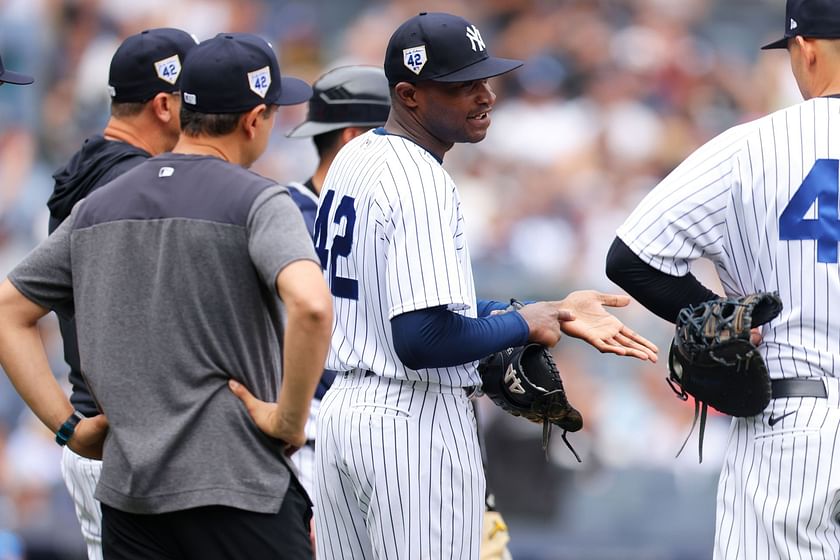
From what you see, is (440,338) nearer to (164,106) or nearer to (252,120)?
(252,120)

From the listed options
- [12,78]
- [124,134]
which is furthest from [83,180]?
[12,78]

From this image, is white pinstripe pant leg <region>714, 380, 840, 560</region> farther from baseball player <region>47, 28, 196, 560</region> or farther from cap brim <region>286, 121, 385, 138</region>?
cap brim <region>286, 121, 385, 138</region>

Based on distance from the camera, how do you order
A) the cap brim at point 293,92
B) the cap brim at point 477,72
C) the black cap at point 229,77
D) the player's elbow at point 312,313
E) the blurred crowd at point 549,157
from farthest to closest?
the blurred crowd at point 549,157, the cap brim at point 293,92, the cap brim at point 477,72, the black cap at point 229,77, the player's elbow at point 312,313

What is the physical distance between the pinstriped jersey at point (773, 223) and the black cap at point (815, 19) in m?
0.17

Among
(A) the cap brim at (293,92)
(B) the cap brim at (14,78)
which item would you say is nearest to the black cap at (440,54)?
(A) the cap brim at (293,92)

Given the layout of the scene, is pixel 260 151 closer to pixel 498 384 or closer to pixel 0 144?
pixel 498 384

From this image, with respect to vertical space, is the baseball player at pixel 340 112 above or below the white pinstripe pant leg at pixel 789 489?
above

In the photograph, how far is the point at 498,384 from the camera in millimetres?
3762

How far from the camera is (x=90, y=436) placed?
3221mm

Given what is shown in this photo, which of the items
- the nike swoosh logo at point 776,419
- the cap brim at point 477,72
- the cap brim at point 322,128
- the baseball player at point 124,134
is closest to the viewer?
the nike swoosh logo at point 776,419

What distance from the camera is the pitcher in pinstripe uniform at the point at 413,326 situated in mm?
3391

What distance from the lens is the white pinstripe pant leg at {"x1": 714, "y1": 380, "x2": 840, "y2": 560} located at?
3.20 metres

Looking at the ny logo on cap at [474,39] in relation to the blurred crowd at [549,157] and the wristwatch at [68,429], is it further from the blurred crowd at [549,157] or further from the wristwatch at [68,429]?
the blurred crowd at [549,157]

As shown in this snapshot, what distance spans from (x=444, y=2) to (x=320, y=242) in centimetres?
672
